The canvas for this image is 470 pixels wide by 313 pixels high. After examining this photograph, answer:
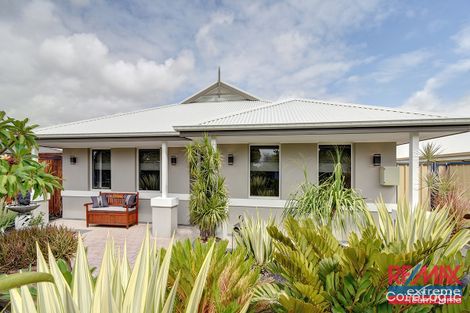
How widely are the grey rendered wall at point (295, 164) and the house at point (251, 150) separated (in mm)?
34

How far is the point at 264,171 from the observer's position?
340 inches

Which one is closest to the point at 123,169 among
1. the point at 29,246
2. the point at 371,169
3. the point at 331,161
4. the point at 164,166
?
the point at 164,166

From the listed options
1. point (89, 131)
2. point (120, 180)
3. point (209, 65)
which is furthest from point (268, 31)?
point (120, 180)

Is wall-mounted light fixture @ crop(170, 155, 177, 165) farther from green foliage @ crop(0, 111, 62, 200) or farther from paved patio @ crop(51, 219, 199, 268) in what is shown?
green foliage @ crop(0, 111, 62, 200)

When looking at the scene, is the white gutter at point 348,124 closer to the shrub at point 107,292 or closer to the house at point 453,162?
the house at point 453,162

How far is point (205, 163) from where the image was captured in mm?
6625

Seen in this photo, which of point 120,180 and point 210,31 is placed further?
point 210,31

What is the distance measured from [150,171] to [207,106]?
4992mm

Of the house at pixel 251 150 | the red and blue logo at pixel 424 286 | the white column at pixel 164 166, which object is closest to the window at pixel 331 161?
the house at pixel 251 150

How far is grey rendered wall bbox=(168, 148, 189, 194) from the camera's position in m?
9.73

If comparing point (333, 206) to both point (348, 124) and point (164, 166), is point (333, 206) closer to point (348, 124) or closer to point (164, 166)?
point (348, 124)

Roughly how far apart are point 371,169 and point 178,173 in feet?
23.6

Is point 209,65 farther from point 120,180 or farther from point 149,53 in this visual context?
point 120,180

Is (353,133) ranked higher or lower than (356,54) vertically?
lower
